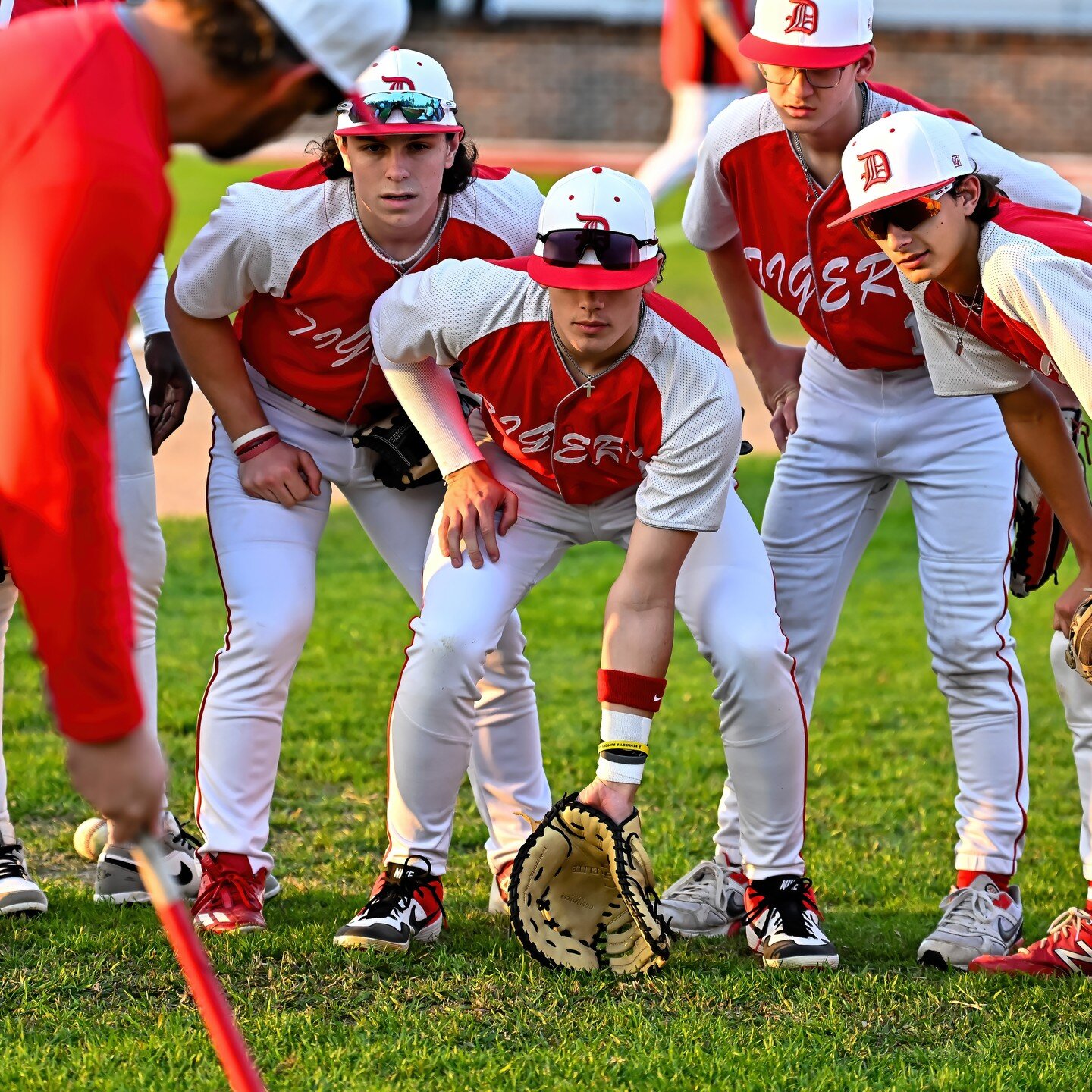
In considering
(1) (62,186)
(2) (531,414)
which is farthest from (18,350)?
(2) (531,414)

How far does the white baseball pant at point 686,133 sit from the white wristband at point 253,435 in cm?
1009

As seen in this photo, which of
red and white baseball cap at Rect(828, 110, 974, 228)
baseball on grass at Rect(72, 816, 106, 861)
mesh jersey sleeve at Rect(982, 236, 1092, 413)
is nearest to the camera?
mesh jersey sleeve at Rect(982, 236, 1092, 413)

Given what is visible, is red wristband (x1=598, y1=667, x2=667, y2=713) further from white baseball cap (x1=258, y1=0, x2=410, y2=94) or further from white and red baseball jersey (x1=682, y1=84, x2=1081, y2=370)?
white baseball cap (x1=258, y1=0, x2=410, y2=94)

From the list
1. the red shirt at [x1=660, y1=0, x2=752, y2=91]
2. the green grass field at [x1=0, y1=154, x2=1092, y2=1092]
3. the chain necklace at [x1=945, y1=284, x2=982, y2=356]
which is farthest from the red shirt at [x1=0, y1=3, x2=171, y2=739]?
the red shirt at [x1=660, y1=0, x2=752, y2=91]

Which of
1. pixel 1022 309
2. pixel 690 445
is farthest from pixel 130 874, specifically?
pixel 1022 309

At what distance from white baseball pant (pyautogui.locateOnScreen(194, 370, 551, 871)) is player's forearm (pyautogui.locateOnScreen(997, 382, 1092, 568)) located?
4.64 ft

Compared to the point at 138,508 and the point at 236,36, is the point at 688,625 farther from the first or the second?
the point at 236,36

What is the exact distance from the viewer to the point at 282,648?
4.31 meters

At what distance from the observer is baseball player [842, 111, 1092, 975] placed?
3.54 m

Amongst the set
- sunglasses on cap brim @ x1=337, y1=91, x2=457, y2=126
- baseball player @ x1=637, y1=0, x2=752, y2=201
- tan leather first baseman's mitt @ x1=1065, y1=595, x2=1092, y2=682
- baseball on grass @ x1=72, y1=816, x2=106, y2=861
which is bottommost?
baseball player @ x1=637, y1=0, x2=752, y2=201

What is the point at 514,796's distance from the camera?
471 cm

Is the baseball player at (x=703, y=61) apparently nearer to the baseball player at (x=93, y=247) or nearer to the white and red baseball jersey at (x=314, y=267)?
the white and red baseball jersey at (x=314, y=267)

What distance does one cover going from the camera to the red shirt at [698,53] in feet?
51.2

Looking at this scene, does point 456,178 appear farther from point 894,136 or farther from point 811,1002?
point 811,1002
